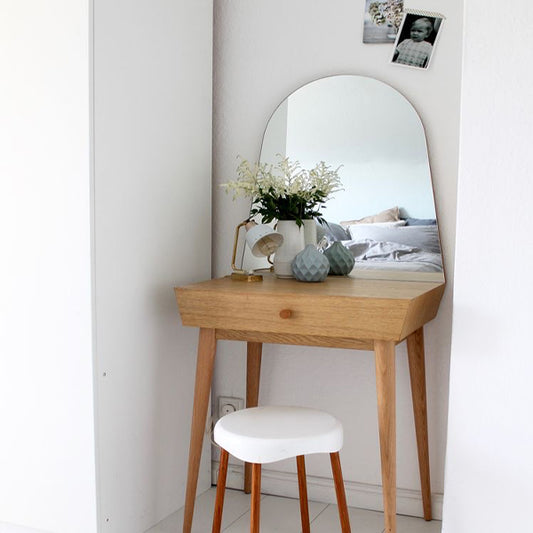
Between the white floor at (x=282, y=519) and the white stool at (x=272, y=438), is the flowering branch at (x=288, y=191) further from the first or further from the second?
the white floor at (x=282, y=519)

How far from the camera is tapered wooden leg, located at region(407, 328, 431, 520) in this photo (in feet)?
7.84

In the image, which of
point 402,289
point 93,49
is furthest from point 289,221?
point 93,49

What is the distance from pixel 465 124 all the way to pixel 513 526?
0.99 metres

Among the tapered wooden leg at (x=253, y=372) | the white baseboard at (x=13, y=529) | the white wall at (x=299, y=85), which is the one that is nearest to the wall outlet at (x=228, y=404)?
the white wall at (x=299, y=85)

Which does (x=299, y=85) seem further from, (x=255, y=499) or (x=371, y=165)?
(x=255, y=499)

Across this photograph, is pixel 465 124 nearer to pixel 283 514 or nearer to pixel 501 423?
pixel 501 423

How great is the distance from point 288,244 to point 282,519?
896 millimetres

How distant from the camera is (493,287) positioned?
1.88 meters

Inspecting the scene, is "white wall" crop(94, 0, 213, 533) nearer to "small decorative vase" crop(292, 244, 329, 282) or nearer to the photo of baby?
"small decorative vase" crop(292, 244, 329, 282)

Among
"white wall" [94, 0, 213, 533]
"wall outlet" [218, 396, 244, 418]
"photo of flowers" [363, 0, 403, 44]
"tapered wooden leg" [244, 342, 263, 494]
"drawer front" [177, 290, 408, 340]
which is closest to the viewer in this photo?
"drawer front" [177, 290, 408, 340]

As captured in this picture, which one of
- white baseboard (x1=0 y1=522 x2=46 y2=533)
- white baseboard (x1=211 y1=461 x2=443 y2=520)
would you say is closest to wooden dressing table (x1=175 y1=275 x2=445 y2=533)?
white baseboard (x1=211 y1=461 x2=443 y2=520)

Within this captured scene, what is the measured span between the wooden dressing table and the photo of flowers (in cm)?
79

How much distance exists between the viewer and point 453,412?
1.94m

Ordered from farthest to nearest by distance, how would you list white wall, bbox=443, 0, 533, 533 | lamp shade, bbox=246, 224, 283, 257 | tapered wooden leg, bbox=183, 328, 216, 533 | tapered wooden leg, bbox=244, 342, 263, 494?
tapered wooden leg, bbox=244, 342, 263, 494
lamp shade, bbox=246, 224, 283, 257
tapered wooden leg, bbox=183, 328, 216, 533
white wall, bbox=443, 0, 533, 533
